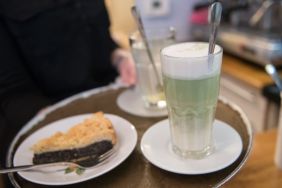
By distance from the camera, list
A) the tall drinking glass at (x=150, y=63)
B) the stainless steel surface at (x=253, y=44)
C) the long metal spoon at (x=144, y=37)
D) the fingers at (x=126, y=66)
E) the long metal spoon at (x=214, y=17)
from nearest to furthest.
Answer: the long metal spoon at (x=214, y=17) < the long metal spoon at (x=144, y=37) < the tall drinking glass at (x=150, y=63) < the fingers at (x=126, y=66) < the stainless steel surface at (x=253, y=44)

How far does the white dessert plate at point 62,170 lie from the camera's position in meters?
0.58

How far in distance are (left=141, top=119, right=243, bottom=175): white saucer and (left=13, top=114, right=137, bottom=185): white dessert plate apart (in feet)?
0.12

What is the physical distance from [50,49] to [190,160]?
2.51ft

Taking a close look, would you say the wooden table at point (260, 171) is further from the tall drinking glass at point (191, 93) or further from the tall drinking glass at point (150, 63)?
the tall drinking glass at point (150, 63)

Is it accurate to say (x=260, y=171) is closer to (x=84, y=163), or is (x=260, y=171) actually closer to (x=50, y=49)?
(x=84, y=163)

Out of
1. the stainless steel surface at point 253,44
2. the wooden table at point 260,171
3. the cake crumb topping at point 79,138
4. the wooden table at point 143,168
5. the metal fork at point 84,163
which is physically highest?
the cake crumb topping at point 79,138

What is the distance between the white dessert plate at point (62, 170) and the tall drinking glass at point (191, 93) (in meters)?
0.10

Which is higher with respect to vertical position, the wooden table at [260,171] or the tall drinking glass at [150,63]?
the tall drinking glass at [150,63]

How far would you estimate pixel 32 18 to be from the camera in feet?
3.73

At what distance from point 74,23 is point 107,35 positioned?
15 cm

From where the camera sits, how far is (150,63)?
0.84 meters

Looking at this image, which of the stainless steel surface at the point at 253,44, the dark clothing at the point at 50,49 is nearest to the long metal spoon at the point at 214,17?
the dark clothing at the point at 50,49

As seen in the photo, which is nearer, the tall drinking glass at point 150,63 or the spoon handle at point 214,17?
the spoon handle at point 214,17

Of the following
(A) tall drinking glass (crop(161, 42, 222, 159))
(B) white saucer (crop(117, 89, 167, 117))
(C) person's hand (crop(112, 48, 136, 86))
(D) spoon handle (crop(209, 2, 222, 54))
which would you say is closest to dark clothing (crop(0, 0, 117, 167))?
(C) person's hand (crop(112, 48, 136, 86))
